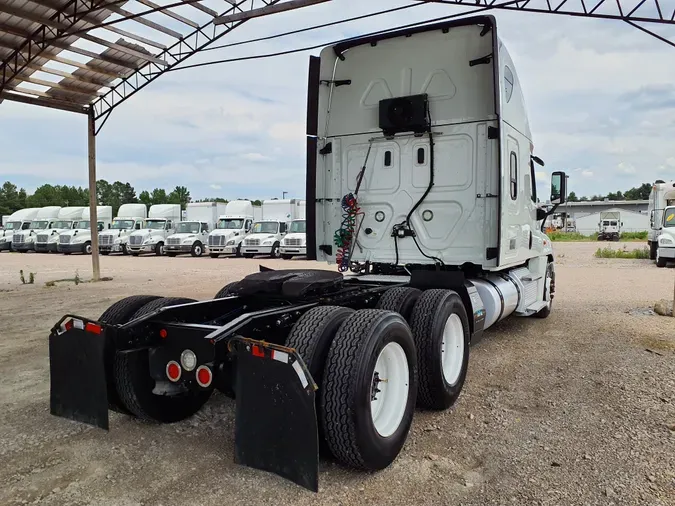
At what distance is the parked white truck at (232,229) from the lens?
84.4ft

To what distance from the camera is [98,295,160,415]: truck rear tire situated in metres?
3.36

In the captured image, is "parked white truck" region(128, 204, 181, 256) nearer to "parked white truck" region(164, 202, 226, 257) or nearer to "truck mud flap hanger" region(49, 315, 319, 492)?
"parked white truck" region(164, 202, 226, 257)

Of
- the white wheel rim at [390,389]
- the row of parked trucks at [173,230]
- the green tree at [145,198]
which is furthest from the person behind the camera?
the green tree at [145,198]

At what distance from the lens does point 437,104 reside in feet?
18.6

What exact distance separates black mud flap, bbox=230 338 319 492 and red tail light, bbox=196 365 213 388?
14.0 inches

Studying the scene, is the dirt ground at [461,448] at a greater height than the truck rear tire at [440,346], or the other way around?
the truck rear tire at [440,346]

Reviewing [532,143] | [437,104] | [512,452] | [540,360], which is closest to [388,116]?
[437,104]

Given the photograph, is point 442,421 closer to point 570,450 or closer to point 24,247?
point 570,450

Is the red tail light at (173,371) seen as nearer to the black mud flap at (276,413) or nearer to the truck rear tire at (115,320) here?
the truck rear tire at (115,320)

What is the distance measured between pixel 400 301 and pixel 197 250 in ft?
79.2

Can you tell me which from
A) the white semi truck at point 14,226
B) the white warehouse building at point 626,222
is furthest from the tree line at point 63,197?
the white warehouse building at point 626,222

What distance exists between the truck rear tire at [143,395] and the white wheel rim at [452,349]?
1.96 metres

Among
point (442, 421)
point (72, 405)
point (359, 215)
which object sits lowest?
point (442, 421)

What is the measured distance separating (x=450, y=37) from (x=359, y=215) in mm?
2132
